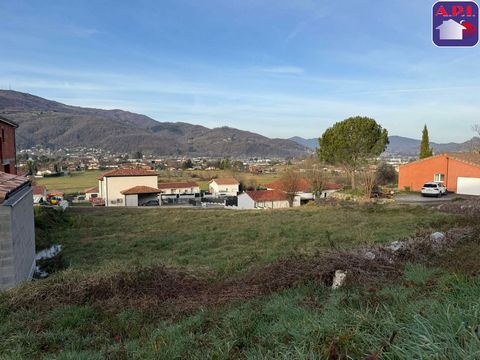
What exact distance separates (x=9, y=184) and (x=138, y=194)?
4682 cm

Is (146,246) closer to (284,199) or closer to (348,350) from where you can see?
(348,350)

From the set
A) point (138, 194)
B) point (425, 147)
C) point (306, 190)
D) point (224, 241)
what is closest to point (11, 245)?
point (224, 241)

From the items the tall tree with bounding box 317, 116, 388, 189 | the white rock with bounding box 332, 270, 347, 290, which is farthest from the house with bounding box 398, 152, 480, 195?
the white rock with bounding box 332, 270, 347, 290

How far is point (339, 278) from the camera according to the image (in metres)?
5.47

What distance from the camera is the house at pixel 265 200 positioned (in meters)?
46.3

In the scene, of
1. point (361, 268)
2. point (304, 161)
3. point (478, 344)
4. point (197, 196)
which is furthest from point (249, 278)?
point (197, 196)

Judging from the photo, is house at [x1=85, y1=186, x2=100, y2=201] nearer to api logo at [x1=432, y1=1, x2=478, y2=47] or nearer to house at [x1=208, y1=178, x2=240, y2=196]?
house at [x1=208, y1=178, x2=240, y2=196]

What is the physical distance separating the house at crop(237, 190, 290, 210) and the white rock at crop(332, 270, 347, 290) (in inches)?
1583

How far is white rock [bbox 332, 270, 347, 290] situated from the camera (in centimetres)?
529

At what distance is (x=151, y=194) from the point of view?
55156 millimetres

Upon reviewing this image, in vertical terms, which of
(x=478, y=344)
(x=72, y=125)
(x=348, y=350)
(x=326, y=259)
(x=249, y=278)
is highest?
(x=72, y=125)

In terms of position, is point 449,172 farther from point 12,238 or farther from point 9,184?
point 12,238

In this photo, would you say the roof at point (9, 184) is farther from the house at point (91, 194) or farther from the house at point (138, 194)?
the house at point (91, 194)

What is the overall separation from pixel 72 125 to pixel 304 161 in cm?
18751
